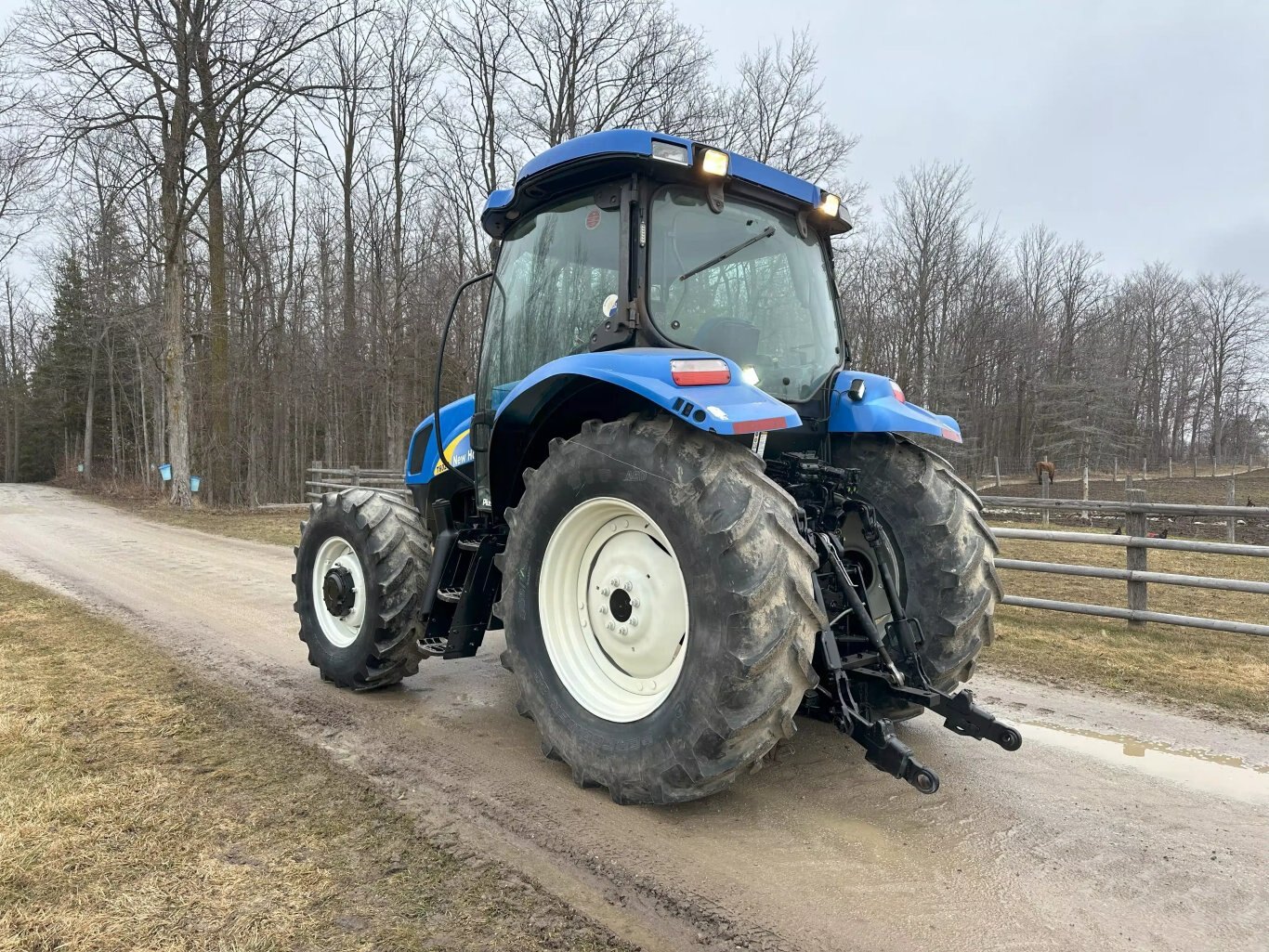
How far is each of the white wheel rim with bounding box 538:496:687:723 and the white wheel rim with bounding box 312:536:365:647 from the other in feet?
4.94

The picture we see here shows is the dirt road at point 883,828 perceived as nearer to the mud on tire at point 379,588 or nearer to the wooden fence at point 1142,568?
the mud on tire at point 379,588

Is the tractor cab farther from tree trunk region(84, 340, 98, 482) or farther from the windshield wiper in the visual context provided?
tree trunk region(84, 340, 98, 482)

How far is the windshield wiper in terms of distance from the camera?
3.17 m

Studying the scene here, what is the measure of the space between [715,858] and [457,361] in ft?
63.5

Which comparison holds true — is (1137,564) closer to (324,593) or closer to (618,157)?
(618,157)

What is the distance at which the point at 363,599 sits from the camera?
4.16 m

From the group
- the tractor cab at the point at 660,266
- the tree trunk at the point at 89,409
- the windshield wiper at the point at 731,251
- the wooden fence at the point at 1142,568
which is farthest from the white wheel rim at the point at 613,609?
the tree trunk at the point at 89,409

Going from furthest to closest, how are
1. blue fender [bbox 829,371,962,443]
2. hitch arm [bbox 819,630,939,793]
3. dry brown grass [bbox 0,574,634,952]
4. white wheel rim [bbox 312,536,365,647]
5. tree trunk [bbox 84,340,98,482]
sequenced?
tree trunk [bbox 84,340,98,482], white wheel rim [bbox 312,536,365,647], blue fender [bbox 829,371,962,443], hitch arm [bbox 819,630,939,793], dry brown grass [bbox 0,574,634,952]

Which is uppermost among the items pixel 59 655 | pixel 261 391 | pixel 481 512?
pixel 261 391

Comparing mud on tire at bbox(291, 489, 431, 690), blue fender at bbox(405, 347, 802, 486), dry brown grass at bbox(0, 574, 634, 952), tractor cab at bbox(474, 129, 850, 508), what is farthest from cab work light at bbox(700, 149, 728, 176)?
dry brown grass at bbox(0, 574, 634, 952)

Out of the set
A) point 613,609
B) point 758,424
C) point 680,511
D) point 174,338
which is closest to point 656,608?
point 613,609

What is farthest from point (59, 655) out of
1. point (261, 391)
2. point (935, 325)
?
point (935, 325)

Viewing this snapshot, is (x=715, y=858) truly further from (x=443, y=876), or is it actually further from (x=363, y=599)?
(x=363, y=599)

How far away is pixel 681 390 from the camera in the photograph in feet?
8.45
